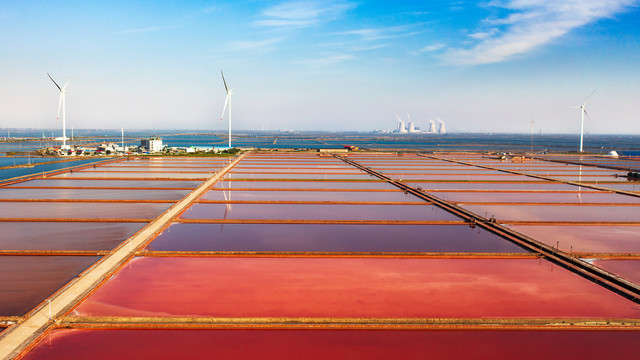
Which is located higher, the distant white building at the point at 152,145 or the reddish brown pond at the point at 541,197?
the distant white building at the point at 152,145

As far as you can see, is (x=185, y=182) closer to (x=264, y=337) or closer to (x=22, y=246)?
(x=22, y=246)

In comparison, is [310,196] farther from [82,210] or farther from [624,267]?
[624,267]

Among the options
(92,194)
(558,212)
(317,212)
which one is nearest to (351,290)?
(317,212)

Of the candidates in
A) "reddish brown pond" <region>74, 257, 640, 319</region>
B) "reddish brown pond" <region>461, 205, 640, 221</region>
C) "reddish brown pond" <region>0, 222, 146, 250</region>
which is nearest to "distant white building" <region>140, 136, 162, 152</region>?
"reddish brown pond" <region>0, 222, 146, 250</region>

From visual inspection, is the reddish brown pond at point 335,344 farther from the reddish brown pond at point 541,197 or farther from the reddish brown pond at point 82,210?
the reddish brown pond at point 541,197

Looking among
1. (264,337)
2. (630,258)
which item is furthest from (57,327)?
(630,258)

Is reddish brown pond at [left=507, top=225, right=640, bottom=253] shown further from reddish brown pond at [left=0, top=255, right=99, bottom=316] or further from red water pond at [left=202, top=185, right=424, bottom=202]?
reddish brown pond at [left=0, top=255, right=99, bottom=316]

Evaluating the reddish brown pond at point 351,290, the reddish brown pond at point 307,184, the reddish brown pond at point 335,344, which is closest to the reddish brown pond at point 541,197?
the reddish brown pond at point 307,184
